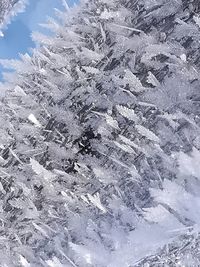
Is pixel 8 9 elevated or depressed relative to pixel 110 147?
elevated

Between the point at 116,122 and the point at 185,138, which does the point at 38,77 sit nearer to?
the point at 116,122

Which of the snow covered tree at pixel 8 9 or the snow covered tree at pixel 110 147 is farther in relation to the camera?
the snow covered tree at pixel 8 9

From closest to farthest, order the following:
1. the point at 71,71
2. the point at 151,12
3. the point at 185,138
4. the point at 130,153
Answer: the point at 185,138
the point at 130,153
the point at 151,12
the point at 71,71

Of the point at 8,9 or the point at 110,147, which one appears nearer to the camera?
the point at 110,147

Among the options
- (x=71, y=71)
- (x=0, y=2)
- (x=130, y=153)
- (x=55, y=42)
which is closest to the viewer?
(x=130, y=153)

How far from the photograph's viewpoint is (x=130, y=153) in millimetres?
2602

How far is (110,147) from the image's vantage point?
8.91 feet

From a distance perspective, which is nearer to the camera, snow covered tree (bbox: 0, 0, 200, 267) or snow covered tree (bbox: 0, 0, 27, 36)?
snow covered tree (bbox: 0, 0, 200, 267)

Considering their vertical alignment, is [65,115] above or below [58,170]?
above

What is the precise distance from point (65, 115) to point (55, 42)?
2.31 ft

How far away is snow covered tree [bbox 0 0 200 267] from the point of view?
227 centimetres

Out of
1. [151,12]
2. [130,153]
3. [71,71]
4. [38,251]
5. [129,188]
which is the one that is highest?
[151,12]

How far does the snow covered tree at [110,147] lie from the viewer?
7.43 feet

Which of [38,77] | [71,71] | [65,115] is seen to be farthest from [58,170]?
[38,77]
